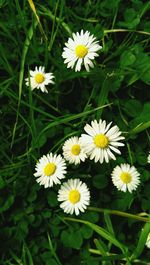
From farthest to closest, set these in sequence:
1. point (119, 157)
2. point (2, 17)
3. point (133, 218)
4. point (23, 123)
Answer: point (2, 17), point (23, 123), point (119, 157), point (133, 218)

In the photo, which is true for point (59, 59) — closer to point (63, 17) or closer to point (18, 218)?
point (63, 17)

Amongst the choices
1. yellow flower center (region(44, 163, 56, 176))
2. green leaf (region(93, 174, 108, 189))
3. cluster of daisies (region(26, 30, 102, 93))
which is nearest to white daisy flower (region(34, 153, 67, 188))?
yellow flower center (region(44, 163, 56, 176))

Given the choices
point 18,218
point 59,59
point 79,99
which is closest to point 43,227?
point 18,218

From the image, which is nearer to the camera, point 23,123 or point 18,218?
point 18,218

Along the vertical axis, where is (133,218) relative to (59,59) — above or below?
below

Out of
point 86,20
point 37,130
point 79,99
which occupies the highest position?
point 86,20

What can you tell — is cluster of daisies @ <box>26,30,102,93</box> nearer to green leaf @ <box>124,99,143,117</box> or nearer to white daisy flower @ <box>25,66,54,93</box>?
white daisy flower @ <box>25,66,54,93</box>

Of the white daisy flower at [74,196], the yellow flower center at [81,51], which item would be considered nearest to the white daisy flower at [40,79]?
the yellow flower center at [81,51]
